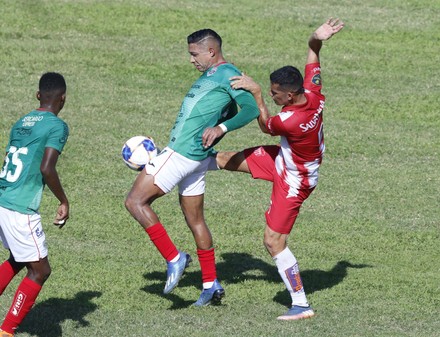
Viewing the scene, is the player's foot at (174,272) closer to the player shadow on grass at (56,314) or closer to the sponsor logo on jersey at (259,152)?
the player shadow on grass at (56,314)

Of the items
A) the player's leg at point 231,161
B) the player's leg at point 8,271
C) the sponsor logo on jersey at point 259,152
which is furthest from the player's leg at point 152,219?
the player's leg at point 8,271

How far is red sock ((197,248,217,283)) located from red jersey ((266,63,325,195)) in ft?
3.57

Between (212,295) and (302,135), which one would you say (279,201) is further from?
(212,295)

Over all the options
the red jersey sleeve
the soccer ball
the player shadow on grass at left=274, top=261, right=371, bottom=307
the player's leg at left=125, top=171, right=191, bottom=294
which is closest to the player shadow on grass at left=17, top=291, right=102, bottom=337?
the player's leg at left=125, top=171, right=191, bottom=294

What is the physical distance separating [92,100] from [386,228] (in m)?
7.08

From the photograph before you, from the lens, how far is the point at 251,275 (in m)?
11.6

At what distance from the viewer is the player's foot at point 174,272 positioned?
10133mm

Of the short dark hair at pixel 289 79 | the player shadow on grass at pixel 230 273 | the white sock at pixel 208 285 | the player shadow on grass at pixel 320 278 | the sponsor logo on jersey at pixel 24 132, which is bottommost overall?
the player shadow on grass at pixel 320 278

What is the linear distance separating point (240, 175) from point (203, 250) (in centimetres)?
500

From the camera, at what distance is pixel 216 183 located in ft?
49.4

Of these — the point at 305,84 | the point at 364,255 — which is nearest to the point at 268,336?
the point at 305,84

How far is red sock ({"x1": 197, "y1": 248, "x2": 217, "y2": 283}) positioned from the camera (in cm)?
1048

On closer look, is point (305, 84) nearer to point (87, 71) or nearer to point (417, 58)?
point (87, 71)

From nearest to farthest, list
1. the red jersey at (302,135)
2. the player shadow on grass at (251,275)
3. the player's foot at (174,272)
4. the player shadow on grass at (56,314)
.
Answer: the player shadow on grass at (56,314) → the red jersey at (302,135) → the player's foot at (174,272) → the player shadow on grass at (251,275)
